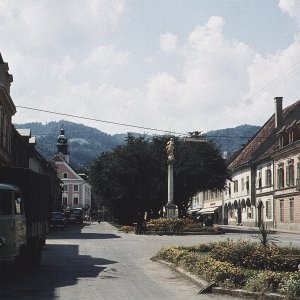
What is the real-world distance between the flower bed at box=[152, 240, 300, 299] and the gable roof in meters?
46.7

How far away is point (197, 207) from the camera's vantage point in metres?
107

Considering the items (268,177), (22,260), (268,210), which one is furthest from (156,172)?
(22,260)

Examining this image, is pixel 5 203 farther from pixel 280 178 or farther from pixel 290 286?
pixel 280 178

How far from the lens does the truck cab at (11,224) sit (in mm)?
13383

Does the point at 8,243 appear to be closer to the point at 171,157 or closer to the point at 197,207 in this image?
the point at 171,157

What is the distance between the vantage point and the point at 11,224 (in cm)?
1370

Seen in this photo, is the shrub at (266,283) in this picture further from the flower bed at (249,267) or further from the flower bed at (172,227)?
the flower bed at (172,227)

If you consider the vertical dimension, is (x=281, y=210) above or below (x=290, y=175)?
below

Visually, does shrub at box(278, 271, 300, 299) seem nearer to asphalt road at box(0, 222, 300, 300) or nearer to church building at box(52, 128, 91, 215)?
asphalt road at box(0, 222, 300, 300)

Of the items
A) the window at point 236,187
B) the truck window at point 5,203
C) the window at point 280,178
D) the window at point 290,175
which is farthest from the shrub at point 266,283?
the window at point 236,187

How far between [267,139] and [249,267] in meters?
53.4

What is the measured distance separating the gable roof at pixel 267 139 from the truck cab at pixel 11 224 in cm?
4945

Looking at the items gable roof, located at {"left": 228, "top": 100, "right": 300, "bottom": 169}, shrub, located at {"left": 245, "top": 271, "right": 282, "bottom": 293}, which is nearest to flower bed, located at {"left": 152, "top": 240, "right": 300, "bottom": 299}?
shrub, located at {"left": 245, "top": 271, "right": 282, "bottom": 293}

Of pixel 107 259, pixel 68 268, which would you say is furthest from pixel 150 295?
pixel 107 259
